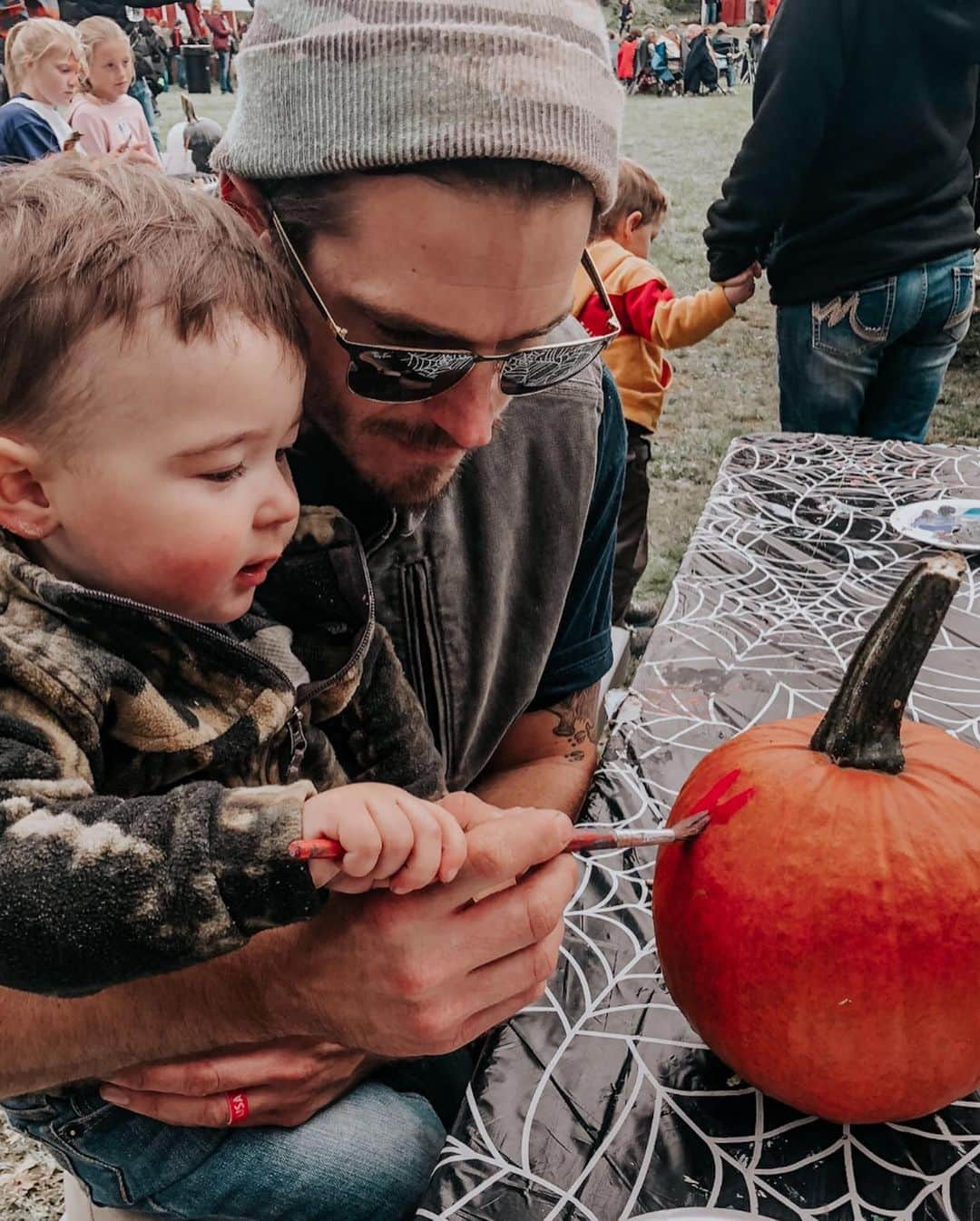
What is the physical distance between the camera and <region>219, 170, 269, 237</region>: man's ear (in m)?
1.20

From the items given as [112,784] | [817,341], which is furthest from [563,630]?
[817,341]

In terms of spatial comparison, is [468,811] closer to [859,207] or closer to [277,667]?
[277,667]

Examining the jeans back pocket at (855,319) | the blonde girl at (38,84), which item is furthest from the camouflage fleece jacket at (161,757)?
the blonde girl at (38,84)

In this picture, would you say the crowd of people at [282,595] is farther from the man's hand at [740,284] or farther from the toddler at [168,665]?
the man's hand at [740,284]

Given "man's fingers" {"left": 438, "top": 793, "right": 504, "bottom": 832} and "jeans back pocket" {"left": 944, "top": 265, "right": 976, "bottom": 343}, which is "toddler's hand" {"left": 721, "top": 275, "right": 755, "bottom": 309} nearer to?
"jeans back pocket" {"left": 944, "top": 265, "right": 976, "bottom": 343}

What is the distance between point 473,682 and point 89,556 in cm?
A: 70

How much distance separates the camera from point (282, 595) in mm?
1257

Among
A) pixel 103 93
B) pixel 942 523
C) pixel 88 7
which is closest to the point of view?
pixel 942 523

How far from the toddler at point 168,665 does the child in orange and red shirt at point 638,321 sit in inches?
109

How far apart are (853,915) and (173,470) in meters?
0.75

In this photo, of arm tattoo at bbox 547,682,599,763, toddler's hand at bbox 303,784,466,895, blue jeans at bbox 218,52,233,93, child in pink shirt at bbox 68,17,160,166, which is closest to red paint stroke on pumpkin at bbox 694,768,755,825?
toddler's hand at bbox 303,784,466,895

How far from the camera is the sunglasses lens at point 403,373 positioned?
45.9 inches

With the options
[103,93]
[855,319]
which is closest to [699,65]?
[103,93]

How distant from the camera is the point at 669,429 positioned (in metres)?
6.47
